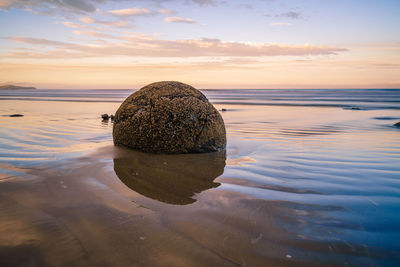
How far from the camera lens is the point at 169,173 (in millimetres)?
3617

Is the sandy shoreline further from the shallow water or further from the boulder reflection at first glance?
the boulder reflection

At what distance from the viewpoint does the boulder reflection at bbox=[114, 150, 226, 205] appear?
9.52ft

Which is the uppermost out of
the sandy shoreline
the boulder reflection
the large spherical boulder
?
the large spherical boulder

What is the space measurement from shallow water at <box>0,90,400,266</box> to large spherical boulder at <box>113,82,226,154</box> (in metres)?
0.29

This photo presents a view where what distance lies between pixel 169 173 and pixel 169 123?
4.15 ft

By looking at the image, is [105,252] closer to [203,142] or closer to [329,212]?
[329,212]

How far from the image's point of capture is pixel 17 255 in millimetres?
1787

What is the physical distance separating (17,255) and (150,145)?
9.91 ft

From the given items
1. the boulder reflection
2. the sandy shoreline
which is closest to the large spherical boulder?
the boulder reflection

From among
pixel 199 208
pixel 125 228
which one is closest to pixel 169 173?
pixel 199 208

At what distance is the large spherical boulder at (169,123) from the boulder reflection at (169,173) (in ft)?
0.64

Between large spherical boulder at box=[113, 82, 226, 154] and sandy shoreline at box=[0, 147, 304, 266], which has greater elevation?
large spherical boulder at box=[113, 82, 226, 154]

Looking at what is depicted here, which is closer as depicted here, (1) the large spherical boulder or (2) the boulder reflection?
(2) the boulder reflection

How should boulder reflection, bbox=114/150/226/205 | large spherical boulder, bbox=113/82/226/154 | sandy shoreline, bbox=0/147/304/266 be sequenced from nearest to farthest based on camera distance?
1. sandy shoreline, bbox=0/147/304/266
2. boulder reflection, bbox=114/150/226/205
3. large spherical boulder, bbox=113/82/226/154
